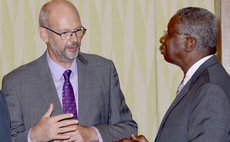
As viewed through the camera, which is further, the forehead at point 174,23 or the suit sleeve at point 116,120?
the suit sleeve at point 116,120

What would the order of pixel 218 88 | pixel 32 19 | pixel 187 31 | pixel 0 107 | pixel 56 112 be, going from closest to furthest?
pixel 0 107
pixel 218 88
pixel 187 31
pixel 56 112
pixel 32 19

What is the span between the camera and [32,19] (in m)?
3.41

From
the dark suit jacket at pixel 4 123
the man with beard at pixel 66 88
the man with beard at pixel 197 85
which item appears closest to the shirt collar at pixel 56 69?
the man with beard at pixel 66 88

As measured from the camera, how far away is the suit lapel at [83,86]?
2.53 meters

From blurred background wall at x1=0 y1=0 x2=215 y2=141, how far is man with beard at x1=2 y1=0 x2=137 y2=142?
2.67 feet

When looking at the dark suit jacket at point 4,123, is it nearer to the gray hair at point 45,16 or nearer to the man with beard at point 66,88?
the man with beard at point 66,88

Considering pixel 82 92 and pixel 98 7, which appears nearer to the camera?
pixel 82 92

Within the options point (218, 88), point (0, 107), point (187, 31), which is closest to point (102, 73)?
point (187, 31)

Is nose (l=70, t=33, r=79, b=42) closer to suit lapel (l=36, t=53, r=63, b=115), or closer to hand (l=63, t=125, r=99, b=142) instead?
suit lapel (l=36, t=53, r=63, b=115)

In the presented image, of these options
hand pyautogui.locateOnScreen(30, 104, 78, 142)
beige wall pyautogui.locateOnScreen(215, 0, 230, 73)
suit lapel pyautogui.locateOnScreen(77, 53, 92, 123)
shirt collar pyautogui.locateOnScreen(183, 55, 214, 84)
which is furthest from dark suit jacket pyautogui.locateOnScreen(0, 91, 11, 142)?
beige wall pyautogui.locateOnScreen(215, 0, 230, 73)

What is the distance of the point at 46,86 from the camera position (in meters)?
2.53

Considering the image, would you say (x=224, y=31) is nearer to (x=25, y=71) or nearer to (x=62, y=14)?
(x=62, y=14)

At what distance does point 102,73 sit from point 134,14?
928 mm

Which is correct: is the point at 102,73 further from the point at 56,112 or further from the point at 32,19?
the point at 32,19
